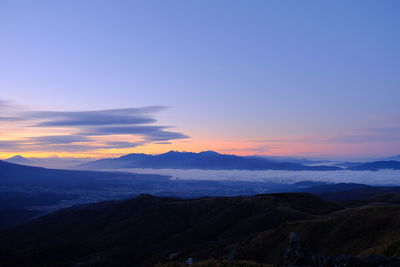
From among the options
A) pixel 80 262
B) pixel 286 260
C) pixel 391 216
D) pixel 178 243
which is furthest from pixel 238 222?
pixel 286 260

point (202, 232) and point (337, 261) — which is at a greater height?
point (337, 261)

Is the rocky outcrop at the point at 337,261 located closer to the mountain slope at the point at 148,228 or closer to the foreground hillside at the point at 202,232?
the foreground hillside at the point at 202,232

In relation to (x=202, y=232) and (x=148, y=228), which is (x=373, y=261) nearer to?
(x=202, y=232)

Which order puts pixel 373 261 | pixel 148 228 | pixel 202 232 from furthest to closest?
1. pixel 148 228
2. pixel 202 232
3. pixel 373 261

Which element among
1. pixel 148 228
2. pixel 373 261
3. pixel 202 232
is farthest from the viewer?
pixel 148 228

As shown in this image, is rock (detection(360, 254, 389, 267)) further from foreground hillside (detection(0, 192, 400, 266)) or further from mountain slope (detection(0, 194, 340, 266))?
mountain slope (detection(0, 194, 340, 266))

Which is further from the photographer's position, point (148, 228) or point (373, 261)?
point (148, 228)

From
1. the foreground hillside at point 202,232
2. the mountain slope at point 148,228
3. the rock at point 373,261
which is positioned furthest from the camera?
the mountain slope at point 148,228

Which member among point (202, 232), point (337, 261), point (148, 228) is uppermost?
point (337, 261)

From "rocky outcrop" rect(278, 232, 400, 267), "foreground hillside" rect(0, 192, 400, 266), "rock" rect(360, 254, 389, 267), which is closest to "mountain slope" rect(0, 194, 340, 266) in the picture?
"foreground hillside" rect(0, 192, 400, 266)

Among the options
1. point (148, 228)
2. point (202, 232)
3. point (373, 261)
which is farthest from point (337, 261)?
point (148, 228)

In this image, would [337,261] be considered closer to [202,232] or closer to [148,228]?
[202,232]

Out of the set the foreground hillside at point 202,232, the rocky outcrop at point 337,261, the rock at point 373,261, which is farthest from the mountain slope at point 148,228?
the rock at point 373,261

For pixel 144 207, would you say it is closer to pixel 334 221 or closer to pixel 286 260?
pixel 334 221
